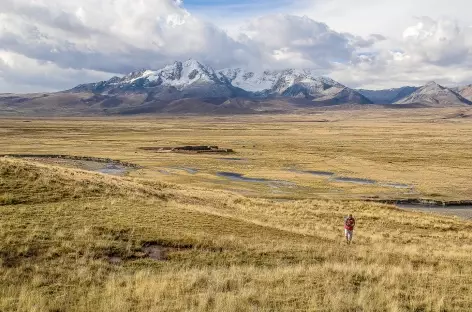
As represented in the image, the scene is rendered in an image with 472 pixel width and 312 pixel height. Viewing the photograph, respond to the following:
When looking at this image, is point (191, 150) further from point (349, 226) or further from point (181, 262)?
point (181, 262)

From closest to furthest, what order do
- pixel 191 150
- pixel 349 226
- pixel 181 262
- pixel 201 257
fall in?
pixel 181 262
pixel 201 257
pixel 349 226
pixel 191 150

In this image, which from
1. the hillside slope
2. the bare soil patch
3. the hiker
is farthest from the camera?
the bare soil patch

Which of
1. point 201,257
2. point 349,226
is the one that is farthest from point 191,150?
point 201,257

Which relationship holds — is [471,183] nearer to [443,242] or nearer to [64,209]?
[443,242]

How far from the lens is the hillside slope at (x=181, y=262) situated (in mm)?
12922

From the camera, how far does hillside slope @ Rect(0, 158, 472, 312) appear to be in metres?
12.9

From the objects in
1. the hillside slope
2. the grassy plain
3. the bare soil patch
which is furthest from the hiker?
the bare soil patch

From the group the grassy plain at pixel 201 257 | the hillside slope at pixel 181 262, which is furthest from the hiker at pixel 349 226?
the hillside slope at pixel 181 262

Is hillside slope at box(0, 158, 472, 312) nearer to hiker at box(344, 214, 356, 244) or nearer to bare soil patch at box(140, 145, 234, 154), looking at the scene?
hiker at box(344, 214, 356, 244)

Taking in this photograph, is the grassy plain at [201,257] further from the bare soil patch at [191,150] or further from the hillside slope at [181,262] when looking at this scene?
the bare soil patch at [191,150]

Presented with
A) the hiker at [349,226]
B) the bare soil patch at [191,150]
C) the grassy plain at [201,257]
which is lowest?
the bare soil patch at [191,150]

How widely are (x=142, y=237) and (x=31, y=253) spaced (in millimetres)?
4743

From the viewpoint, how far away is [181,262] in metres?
17.8

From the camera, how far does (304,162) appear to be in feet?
333
